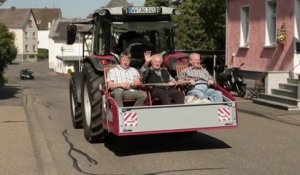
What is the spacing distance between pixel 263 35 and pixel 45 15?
130m

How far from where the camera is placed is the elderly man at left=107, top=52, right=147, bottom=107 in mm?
9672

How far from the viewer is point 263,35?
69.4ft

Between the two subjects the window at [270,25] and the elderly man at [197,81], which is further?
the window at [270,25]

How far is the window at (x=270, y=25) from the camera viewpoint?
20641 millimetres

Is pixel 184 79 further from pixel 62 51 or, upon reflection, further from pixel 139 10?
pixel 62 51

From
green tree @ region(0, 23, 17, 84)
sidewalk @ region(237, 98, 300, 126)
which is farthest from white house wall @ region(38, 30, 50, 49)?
sidewalk @ region(237, 98, 300, 126)

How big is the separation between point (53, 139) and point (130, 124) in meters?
2.67

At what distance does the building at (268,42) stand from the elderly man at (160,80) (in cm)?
653

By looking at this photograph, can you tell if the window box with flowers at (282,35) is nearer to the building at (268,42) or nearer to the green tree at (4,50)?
the building at (268,42)

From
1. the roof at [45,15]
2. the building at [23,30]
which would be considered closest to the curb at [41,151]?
the building at [23,30]

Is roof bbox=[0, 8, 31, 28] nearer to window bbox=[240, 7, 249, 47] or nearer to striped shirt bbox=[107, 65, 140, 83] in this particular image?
window bbox=[240, 7, 249, 47]

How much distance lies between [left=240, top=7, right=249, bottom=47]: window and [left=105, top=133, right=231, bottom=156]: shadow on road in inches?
496

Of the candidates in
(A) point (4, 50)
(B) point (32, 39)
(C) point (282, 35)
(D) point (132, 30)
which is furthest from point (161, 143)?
(B) point (32, 39)

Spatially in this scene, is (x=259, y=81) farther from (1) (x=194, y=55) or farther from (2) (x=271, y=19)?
(1) (x=194, y=55)
